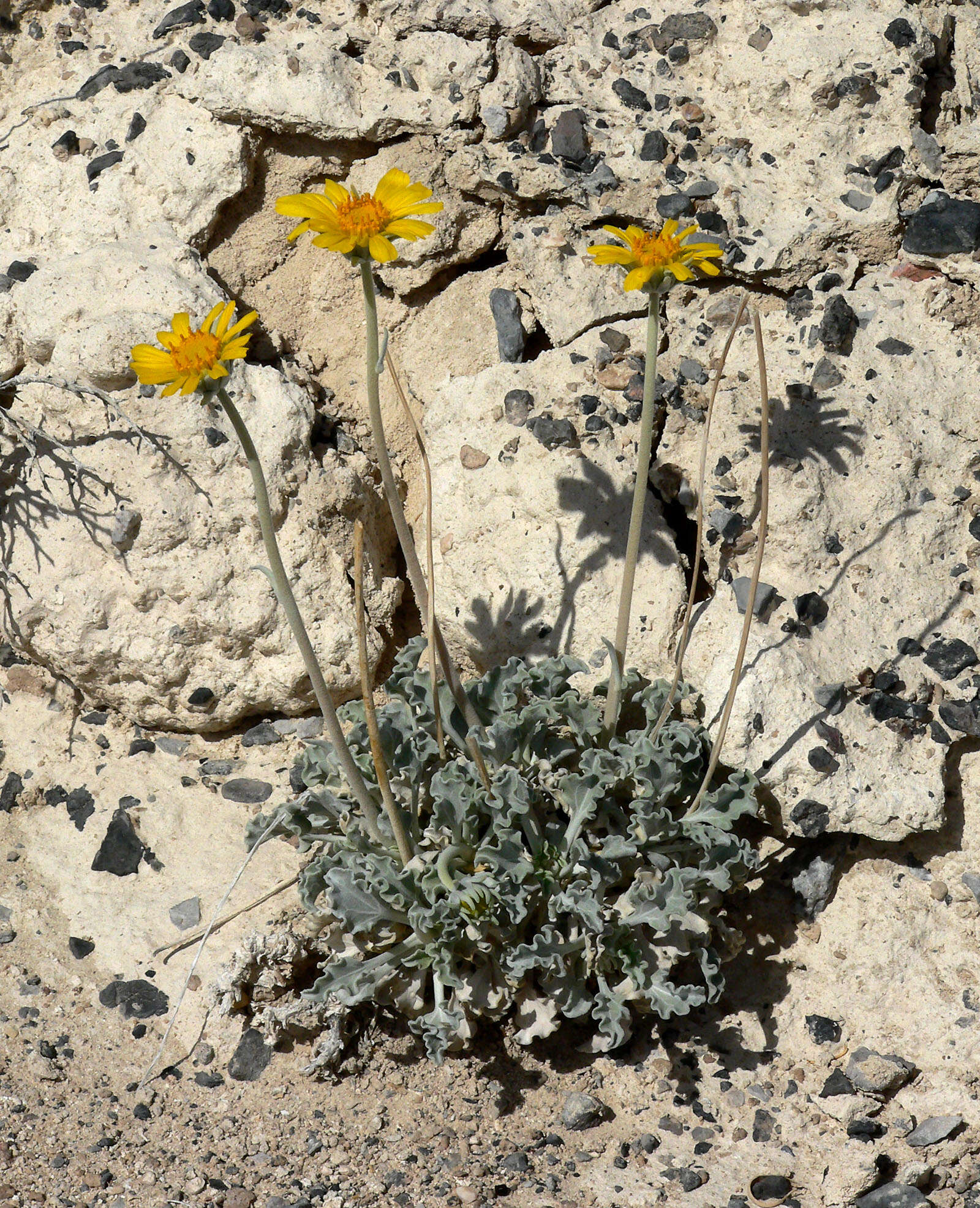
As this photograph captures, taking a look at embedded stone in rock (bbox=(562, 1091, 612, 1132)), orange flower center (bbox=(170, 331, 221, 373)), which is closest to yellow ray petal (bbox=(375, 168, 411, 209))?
orange flower center (bbox=(170, 331, 221, 373))

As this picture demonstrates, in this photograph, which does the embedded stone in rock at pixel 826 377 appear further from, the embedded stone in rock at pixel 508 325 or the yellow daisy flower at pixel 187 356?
the yellow daisy flower at pixel 187 356

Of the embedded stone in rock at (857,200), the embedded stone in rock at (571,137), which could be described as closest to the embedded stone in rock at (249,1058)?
the embedded stone in rock at (571,137)

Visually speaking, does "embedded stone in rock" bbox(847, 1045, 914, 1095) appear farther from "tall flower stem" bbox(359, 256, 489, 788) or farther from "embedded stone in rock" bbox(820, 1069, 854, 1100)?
"tall flower stem" bbox(359, 256, 489, 788)

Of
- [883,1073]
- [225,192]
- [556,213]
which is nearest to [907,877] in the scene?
[883,1073]

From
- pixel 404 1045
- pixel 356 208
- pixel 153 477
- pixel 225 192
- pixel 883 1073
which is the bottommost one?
pixel 883 1073

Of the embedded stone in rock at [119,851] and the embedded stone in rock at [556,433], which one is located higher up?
the embedded stone in rock at [556,433]

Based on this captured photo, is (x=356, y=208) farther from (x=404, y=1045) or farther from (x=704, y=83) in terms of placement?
(x=404, y=1045)
